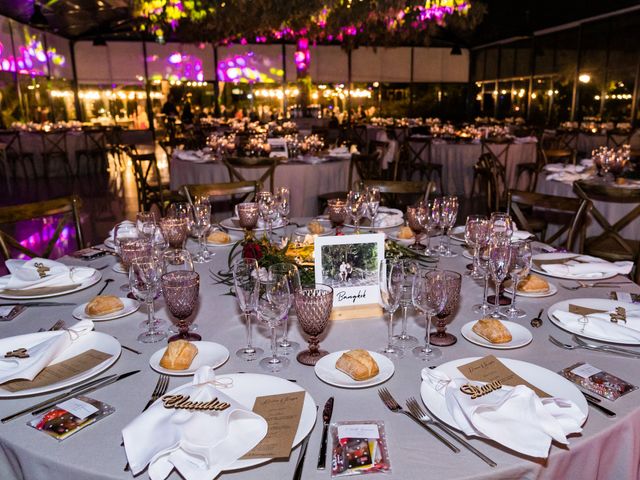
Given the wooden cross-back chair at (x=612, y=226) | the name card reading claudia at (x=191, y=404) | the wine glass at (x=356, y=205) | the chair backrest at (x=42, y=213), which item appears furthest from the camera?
the wooden cross-back chair at (x=612, y=226)

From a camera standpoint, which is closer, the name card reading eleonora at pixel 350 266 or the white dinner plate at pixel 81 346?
the white dinner plate at pixel 81 346

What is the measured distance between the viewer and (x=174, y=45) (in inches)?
595

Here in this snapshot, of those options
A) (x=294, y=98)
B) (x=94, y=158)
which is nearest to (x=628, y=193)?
(x=94, y=158)

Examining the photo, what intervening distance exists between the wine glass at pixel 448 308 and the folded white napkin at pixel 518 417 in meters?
0.34

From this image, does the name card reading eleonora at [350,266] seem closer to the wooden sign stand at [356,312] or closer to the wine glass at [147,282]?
the wooden sign stand at [356,312]

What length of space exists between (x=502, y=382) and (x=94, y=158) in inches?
471

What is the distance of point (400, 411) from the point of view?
3.71ft

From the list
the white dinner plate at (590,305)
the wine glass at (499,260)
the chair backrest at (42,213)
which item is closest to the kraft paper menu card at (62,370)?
the wine glass at (499,260)

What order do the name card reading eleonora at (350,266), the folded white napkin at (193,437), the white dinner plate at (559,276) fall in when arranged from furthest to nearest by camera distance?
1. the white dinner plate at (559,276)
2. the name card reading eleonora at (350,266)
3. the folded white napkin at (193,437)

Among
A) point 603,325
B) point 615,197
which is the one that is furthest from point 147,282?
point 615,197

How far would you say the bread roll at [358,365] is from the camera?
1238mm

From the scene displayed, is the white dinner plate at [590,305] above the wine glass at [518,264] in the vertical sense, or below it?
below

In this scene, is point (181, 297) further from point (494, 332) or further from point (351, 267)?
point (494, 332)

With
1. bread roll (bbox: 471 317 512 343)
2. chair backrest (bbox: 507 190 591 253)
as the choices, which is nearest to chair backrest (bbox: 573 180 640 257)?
chair backrest (bbox: 507 190 591 253)
